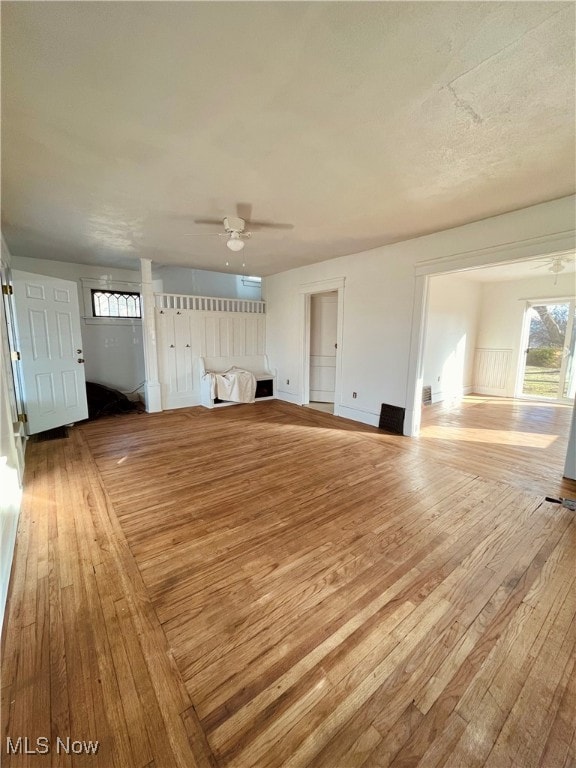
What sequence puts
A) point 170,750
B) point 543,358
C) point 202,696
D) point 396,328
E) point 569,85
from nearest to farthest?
1. point 170,750
2. point 202,696
3. point 569,85
4. point 396,328
5. point 543,358

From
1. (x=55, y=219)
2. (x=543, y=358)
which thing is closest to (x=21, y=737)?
(x=55, y=219)

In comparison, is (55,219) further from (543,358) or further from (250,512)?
(543,358)

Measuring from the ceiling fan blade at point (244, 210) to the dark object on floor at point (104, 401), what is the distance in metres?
3.86

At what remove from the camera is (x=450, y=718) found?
1045 mm

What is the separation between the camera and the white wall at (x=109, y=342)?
209 inches

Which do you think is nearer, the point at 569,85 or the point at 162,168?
the point at 569,85

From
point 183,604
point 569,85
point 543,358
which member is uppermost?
point 569,85

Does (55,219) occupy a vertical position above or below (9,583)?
above

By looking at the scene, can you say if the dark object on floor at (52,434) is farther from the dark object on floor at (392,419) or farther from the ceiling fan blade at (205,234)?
the dark object on floor at (392,419)

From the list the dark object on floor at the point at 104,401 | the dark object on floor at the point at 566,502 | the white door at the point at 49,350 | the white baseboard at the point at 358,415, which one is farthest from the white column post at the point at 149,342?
the dark object on floor at the point at 566,502

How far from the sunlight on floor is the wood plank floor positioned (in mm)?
974

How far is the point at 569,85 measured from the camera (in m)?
1.45

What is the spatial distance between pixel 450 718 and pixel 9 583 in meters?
2.14

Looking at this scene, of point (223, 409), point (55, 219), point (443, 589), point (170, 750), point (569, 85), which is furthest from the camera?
point (223, 409)
